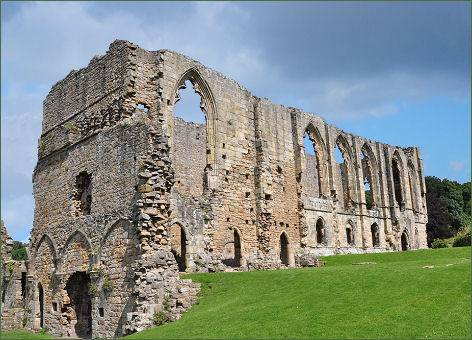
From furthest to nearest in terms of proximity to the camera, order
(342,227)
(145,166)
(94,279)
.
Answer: (342,227) < (94,279) < (145,166)

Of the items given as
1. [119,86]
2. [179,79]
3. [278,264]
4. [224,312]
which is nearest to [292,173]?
[278,264]

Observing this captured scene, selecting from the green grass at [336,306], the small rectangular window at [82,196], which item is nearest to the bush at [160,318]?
the green grass at [336,306]

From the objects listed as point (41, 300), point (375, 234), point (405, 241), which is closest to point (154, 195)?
point (41, 300)

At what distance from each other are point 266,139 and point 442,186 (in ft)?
120

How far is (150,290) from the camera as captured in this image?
14.6 metres

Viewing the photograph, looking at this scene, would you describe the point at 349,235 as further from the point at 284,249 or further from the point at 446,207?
the point at 446,207

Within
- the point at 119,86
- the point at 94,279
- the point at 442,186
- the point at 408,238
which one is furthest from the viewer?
the point at 442,186

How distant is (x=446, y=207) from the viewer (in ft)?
177

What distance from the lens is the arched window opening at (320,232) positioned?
99.1 ft

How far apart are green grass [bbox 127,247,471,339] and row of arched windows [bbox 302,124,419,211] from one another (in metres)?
14.2

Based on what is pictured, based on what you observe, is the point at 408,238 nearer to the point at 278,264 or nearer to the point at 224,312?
the point at 278,264

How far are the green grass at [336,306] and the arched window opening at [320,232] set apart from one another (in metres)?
14.4

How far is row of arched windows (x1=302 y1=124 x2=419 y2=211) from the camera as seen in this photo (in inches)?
1258

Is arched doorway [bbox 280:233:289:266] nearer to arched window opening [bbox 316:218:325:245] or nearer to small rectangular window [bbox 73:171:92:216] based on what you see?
arched window opening [bbox 316:218:325:245]
